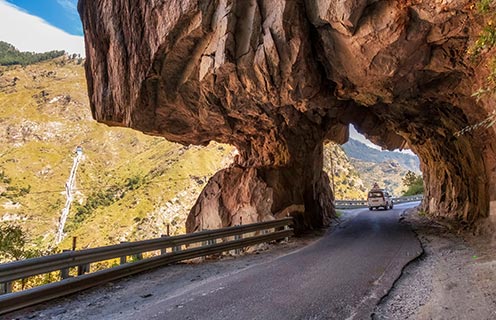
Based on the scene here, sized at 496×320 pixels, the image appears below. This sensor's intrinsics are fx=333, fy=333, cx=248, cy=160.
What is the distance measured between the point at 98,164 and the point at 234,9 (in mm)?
91475

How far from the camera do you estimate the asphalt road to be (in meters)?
5.03

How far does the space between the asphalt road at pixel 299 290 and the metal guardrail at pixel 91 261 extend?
6.52ft

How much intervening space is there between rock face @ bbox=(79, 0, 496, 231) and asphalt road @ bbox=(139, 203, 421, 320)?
21.3ft

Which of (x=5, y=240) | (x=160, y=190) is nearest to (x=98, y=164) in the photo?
(x=160, y=190)

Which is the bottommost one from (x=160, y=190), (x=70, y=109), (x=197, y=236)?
(x=197, y=236)

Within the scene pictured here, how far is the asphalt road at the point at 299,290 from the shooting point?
16.5ft

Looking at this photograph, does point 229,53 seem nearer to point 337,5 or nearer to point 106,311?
point 337,5

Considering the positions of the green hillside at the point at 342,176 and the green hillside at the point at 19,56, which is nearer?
the green hillside at the point at 342,176

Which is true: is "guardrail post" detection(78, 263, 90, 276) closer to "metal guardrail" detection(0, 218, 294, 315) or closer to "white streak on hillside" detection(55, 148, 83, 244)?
"metal guardrail" detection(0, 218, 294, 315)

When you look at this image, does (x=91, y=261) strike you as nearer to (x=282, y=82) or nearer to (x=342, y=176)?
(x=282, y=82)

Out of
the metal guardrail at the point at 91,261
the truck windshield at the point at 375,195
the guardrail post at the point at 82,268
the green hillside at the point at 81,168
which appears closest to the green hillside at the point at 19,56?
the green hillside at the point at 81,168

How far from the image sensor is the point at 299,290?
6.10 m

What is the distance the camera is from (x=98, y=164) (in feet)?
305

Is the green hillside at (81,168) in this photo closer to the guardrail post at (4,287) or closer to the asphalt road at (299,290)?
the guardrail post at (4,287)
